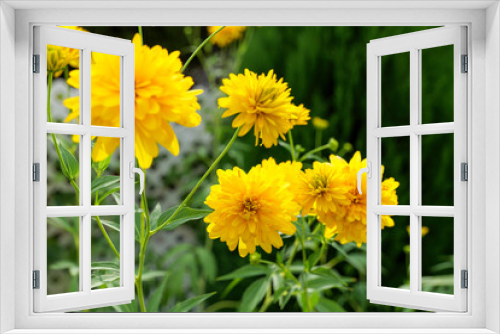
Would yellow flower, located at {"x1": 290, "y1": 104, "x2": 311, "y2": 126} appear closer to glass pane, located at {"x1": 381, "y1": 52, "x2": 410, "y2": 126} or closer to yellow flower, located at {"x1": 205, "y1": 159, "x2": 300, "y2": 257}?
yellow flower, located at {"x1": 205, "y1": 159, "x2": 300, "y2": 257}

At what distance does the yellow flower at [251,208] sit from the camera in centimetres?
178

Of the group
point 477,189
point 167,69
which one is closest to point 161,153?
point 167,69

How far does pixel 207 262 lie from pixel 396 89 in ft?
4.55

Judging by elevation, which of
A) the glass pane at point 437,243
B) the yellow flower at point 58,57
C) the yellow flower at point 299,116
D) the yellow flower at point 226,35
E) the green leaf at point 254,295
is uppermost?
the yellow flower at point 226,35

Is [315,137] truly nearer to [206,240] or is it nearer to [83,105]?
[206,240]

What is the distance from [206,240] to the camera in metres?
2.62

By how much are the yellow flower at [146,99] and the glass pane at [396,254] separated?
1300mm

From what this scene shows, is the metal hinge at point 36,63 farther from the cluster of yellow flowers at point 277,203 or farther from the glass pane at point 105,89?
the cluster of yellow flowers at point 277,203

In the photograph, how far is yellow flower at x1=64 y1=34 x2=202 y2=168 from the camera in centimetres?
163

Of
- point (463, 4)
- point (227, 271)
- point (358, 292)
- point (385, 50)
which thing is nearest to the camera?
point (463, 4)

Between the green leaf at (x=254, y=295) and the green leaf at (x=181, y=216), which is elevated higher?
the green leaf at (x=181, y=216)

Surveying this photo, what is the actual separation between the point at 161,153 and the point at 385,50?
1484 mm

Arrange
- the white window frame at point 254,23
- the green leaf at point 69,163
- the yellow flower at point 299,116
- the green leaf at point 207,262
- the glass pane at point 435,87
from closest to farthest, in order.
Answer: the white window frame at point 254,23, the green leaf at point 69,163, the yellow flower at point 299,116, the green leaf at point 207,262, the glass pane at point 435,87

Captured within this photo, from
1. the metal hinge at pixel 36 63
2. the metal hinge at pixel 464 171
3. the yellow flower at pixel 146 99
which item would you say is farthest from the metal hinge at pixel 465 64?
the metal hinge at pixel 36 63
